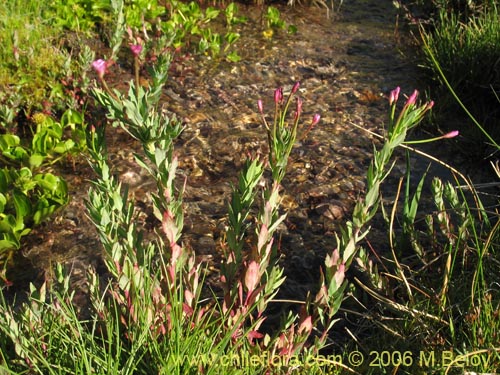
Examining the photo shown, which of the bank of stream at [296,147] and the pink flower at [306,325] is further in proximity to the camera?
the bank of stream at [296,147]

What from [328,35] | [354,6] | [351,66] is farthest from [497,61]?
[354,6]

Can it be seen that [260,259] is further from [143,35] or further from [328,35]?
[328,35]

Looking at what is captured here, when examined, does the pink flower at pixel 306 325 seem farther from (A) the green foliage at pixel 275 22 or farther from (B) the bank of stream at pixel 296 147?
(A) the green foliage at pixel 275 22

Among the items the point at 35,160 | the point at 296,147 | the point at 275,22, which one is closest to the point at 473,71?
the point at 296,147

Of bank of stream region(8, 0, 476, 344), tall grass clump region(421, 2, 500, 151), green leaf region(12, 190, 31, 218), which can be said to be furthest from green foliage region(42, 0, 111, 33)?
tall grass clump region(421, 2, 500, 151)

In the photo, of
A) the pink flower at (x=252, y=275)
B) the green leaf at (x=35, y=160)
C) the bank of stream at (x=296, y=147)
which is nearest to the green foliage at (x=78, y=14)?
the bank of stream at (x=296, y=147)

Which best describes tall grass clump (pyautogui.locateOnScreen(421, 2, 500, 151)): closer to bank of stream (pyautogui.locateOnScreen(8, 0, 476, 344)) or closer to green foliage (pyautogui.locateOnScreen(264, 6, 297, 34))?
bank of stream (pyautogui.locateOnScreen(8, 0, 476, 344))

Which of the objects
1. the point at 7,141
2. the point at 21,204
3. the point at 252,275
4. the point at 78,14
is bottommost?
the point at 21,204

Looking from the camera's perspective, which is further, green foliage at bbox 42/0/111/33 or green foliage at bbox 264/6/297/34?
green foliage at bbox 264/6/297/34

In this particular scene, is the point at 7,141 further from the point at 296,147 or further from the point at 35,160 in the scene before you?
the point at 296,147

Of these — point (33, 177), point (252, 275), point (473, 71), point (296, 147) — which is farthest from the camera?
point (473, 71)

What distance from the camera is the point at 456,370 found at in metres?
1.94

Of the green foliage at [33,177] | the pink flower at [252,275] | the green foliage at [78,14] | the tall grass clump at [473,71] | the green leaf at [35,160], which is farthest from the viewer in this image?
the green foliage at [78,14]

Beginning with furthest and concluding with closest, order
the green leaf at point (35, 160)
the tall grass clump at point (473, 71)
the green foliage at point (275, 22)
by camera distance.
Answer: the green foliage at point (275, 22)
the tall grass clump at point (473, 71)
the green leaf at point (35, 160)
